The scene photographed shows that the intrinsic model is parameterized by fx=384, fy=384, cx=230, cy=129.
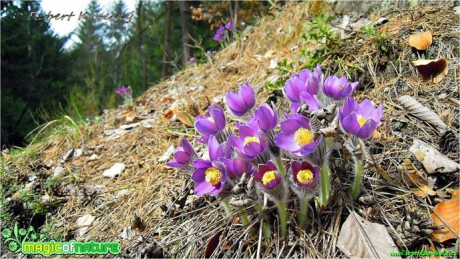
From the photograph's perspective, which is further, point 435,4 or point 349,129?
point 435,4

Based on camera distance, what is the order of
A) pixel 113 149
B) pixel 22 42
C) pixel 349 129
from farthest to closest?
pixel 22 42
pixel 113 149
pixel 349 129

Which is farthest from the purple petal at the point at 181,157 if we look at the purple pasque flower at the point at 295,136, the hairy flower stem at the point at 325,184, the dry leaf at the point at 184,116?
the dry leaf at the point at 184,116

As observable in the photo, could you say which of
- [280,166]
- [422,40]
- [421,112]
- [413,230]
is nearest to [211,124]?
[280,166]

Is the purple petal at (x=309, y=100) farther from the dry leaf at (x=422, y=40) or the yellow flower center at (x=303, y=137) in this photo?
the dry leaf at (x=422, y=40)

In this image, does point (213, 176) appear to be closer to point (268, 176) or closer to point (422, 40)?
point (268, 176)

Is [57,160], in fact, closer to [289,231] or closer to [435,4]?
[289,231]

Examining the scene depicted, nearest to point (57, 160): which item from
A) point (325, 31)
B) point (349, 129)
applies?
point (325, 31)

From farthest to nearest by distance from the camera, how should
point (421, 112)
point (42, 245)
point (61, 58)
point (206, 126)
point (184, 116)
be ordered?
point (61, 58)
point (184, 116)
point (42, 245)
point (421, 112)
point (206, 126)

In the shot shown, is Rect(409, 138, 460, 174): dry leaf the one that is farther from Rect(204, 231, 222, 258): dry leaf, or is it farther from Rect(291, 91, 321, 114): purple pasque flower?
Rect(204, 231, 222, 258): dry leaf
